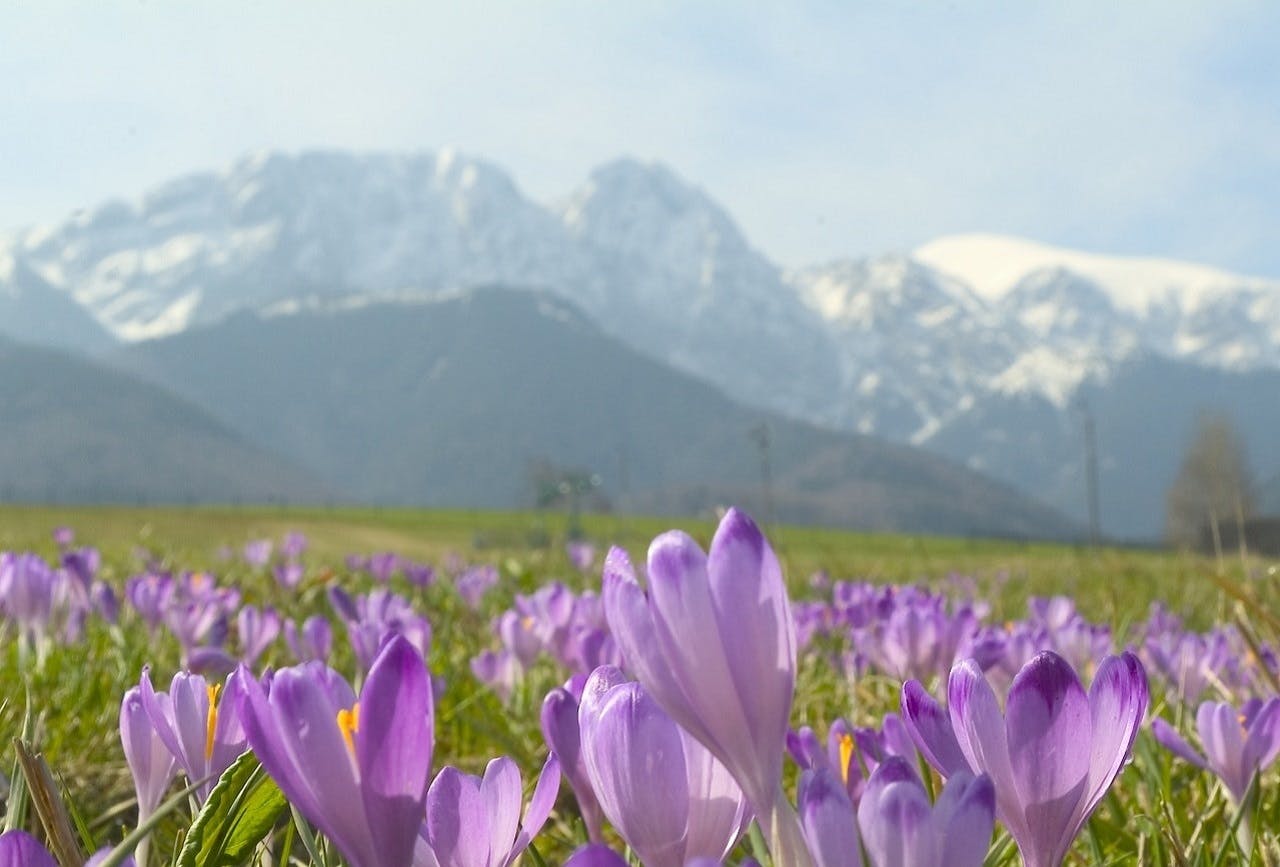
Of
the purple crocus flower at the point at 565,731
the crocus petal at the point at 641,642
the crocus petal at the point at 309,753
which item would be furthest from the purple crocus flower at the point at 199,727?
the crocus petal at the point at 641,642

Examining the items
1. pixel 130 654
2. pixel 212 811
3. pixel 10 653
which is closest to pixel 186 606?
pixel 130 654

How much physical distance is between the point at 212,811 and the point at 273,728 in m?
0.38

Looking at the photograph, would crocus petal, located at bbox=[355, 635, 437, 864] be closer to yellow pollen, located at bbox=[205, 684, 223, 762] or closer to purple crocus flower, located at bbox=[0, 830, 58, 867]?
purple crocus flower, located at bbox=[0, 830, 58, 867]

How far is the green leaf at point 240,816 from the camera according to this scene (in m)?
1.10

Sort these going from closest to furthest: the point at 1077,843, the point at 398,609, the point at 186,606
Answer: the point at 1077,843 → the point at 398,609 → the point at 186,606

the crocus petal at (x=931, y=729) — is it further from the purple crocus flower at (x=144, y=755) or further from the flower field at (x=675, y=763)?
the purple crocus flower at (x=144, y=755)

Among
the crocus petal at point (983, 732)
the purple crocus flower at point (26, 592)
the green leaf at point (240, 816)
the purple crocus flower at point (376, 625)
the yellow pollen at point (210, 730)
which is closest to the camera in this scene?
the crocus petal at point (983, 732)

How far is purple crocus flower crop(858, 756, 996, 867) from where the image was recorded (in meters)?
0.76

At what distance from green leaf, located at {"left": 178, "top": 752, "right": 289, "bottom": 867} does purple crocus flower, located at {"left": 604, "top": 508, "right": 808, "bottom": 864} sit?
48 centimetres

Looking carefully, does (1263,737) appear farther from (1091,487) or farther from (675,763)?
(1091,487)

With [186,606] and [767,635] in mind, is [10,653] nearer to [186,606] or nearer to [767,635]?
[186,606]

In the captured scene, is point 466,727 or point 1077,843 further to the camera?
point 466,727

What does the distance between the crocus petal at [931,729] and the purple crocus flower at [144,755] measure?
31.0 inches

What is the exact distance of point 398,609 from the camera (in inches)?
116
